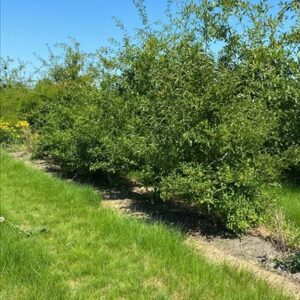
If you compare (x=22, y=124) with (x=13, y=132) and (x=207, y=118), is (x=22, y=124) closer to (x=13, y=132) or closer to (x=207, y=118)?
(x=13, y=132)

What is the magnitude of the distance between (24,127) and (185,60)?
10775 mm

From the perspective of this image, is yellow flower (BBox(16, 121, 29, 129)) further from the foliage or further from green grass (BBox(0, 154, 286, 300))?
green grass (BBox(0, 154, 286, 300))

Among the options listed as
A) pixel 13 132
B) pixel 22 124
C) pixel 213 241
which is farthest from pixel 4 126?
pixel 213 241

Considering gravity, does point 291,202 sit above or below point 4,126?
below

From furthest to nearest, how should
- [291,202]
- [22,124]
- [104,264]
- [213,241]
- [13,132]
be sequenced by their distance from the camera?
[13,132], [22,124], [291,202], [213,241], [104,264]

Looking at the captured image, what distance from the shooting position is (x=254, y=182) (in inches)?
230

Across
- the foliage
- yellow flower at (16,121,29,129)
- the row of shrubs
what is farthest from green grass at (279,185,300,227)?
yellow flower at (16,121,29,129)

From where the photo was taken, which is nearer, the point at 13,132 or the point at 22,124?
the point at 22,124

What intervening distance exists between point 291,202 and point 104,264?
3.44 m

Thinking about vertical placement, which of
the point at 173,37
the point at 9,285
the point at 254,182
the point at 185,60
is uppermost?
the point at 173,37

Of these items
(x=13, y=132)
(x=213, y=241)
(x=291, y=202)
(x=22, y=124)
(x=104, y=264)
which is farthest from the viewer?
(x=13, y=132)

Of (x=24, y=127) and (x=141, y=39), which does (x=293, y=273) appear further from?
(x=24, y=127)

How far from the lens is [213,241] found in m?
5.81

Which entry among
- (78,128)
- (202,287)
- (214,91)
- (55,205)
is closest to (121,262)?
(202,287)
